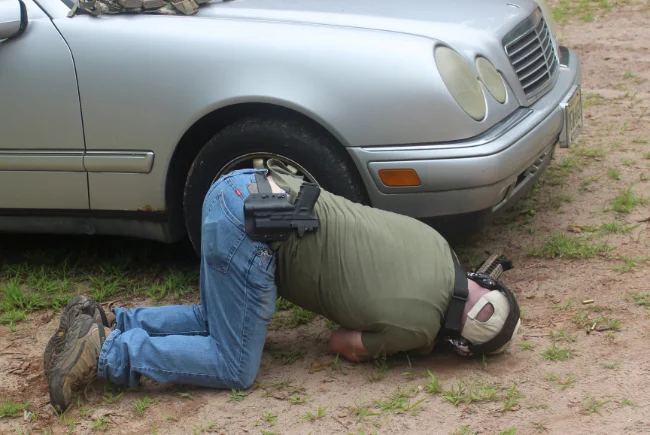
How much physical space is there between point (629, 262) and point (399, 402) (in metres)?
1.47

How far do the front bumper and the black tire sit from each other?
68 mm

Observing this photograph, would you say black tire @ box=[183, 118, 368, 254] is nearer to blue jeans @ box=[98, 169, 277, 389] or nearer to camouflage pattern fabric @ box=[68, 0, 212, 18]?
blue jeans @ box=[98, 169, 277, 389]

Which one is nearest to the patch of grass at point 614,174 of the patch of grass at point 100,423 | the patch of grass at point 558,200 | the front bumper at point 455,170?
the patch of grass at point 558,200

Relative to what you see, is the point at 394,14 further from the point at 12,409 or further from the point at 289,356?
the point at 12,409

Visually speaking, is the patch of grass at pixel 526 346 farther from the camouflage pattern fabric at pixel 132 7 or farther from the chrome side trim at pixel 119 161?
the camouflage pattern fabric at pixel 132 7

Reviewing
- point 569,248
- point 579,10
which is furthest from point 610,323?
point 579,10

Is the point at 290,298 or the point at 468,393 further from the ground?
the point at 290,298

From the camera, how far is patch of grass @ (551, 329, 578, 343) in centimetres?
323

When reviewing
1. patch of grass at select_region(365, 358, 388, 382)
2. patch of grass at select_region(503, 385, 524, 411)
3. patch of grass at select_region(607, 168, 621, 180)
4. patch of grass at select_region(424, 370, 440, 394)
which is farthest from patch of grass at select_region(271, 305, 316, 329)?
patch of grass at select_region(607, 168, 621, 180)

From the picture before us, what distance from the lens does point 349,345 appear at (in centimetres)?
310

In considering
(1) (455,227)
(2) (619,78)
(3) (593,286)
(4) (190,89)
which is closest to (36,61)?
(4) (190,89)

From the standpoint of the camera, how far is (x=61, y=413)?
2939 millimetres

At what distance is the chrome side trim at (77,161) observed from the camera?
141 inches

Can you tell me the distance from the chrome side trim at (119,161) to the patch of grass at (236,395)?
1080mm
